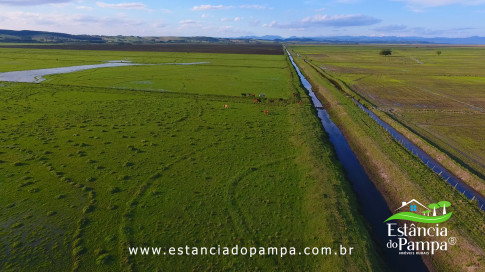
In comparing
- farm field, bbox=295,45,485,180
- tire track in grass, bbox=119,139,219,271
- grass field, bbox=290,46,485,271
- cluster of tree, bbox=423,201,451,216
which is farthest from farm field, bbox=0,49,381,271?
farm field, bbox=295,45,485,180

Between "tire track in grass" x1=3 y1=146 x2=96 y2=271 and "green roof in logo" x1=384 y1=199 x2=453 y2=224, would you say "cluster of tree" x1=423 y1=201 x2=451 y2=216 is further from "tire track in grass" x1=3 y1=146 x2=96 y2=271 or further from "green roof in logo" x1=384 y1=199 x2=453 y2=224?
"tire track in grass" x1=3 y1=146 x2=96 y2=271

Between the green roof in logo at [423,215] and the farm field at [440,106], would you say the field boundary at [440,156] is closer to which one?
the farm field at [440,106]

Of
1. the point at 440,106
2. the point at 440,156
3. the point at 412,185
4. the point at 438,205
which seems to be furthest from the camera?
the point at 440,106

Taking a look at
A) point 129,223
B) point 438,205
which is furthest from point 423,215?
point 129,223

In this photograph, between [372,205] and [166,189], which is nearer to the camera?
[166,189]

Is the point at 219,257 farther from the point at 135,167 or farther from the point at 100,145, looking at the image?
the point at 100,145

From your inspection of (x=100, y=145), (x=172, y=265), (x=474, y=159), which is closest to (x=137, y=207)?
(x=172, y=265)

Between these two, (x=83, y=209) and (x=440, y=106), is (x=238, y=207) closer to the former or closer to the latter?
(x=83, y=209)
